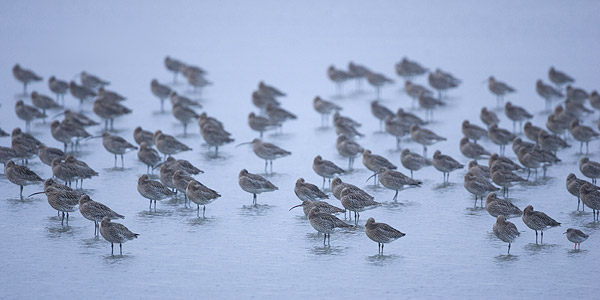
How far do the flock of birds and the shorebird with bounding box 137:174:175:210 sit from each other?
19 mm

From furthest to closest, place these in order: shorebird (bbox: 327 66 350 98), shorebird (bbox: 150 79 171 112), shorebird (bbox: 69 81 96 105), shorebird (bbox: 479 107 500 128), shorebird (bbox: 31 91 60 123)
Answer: shorebird (bbox: 327 66 350 98) < shorebird (bbox: 150 79 171 112) < shorebird (bbox: 69 81 96 105) < shorebird (bbox: 31 91 60 123) < shorebird (bbox: 479 107 500 128)

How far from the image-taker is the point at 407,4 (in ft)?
181

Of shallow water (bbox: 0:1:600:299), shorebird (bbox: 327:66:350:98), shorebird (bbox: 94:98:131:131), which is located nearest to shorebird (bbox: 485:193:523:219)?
shallow water (bbox: 0:1:600:299)

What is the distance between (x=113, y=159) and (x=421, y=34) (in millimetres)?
26405

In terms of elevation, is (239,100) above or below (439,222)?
above

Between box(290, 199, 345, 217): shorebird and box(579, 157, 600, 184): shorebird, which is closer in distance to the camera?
box(290, 199, 345, 217): shorebird

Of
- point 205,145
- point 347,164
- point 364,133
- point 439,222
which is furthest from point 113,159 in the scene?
point 439,222

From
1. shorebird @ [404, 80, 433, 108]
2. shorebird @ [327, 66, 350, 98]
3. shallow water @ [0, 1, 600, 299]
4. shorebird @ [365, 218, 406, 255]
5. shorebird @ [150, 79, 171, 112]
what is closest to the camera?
shallow water @ [0, 1, 600, 299]

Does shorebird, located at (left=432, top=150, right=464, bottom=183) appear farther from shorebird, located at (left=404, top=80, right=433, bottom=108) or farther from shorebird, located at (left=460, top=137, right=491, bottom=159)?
shorebird, located at (left=404, top=80, right=433, bottom=108)

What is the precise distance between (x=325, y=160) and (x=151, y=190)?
3.84 m

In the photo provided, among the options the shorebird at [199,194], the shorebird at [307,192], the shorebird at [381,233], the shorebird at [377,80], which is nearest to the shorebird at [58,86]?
A: the shorebird at [377,80]

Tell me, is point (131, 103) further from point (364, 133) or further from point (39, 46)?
point (39, 46)

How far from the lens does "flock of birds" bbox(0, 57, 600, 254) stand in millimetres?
15164

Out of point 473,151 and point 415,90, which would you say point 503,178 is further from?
point 415,90
